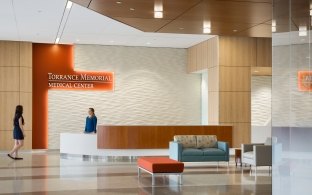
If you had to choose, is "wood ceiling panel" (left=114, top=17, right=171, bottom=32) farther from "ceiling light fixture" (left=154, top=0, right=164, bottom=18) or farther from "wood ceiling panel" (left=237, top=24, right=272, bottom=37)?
"wood ceiling panel" (left=237, top=24, right=272, bottom=37)

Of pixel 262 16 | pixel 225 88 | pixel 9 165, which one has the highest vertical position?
pixel 262 16

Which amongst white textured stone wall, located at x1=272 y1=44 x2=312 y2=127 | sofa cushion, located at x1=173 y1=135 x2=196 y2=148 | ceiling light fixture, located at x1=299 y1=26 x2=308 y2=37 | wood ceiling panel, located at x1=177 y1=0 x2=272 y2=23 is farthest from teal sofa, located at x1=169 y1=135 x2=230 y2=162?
ceiling light fixture, located at x1=299 y1=26 x2=308 y2=37

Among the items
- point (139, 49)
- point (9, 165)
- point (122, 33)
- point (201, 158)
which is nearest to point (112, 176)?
point (201, 158)

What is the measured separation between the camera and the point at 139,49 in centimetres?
1992

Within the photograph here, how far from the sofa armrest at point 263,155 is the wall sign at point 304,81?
5752mm

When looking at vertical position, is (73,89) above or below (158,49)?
below

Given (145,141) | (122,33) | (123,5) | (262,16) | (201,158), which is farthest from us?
(122,33)

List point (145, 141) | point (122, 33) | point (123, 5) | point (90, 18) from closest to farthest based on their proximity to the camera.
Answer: point (123, 5) → point (90, 18) → point (145, 141) → point (122, 33)

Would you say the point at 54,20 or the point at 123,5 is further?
the point at 54,20

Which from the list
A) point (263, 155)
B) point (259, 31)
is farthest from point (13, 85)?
point (263, 155)

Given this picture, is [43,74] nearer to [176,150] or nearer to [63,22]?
[63,22]

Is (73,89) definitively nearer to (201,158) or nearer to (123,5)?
(201,158)

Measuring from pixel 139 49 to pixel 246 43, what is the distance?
4576 millimetres

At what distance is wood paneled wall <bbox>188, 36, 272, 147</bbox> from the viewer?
17.3 m
